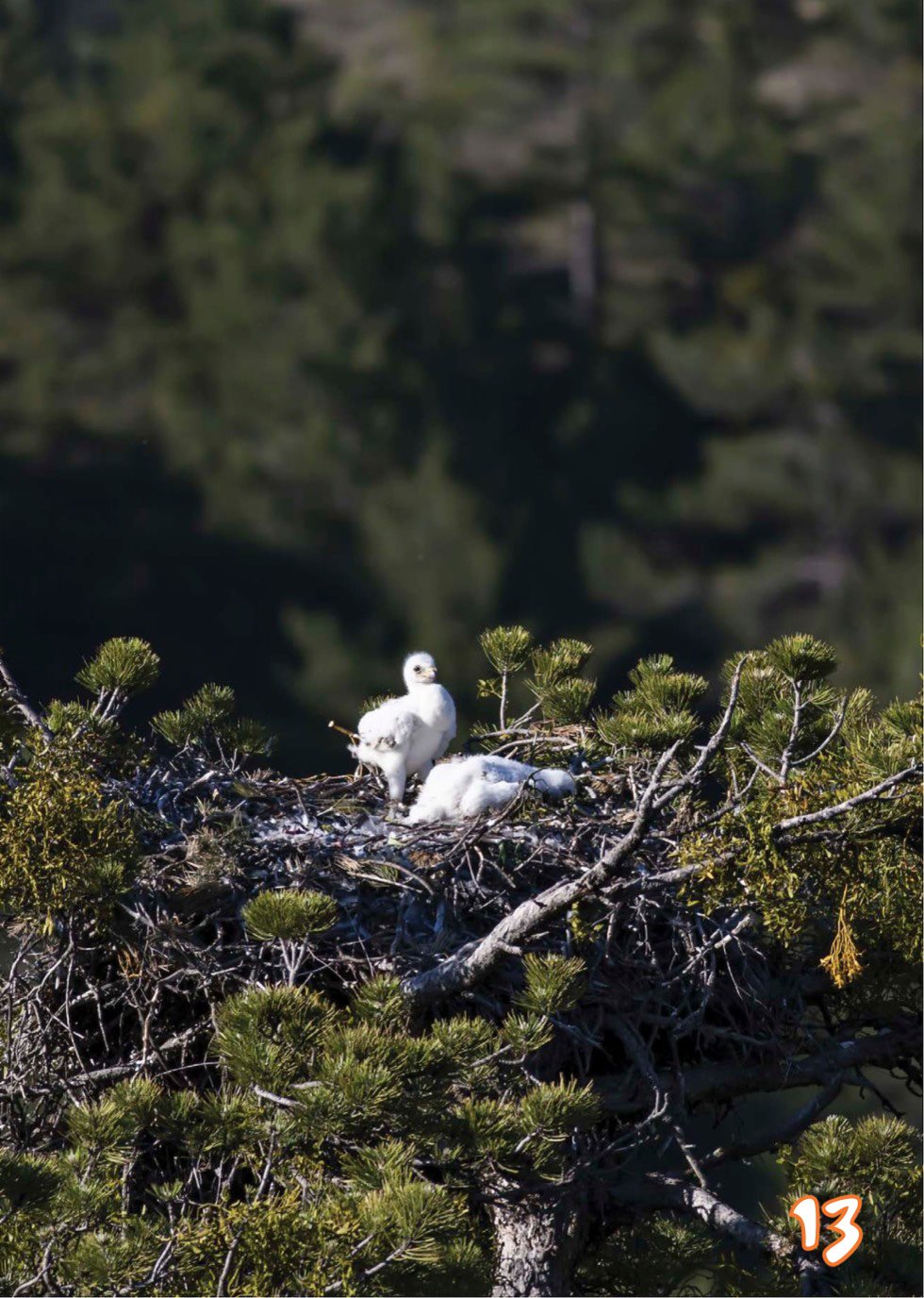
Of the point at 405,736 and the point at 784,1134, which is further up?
the point at 405,736

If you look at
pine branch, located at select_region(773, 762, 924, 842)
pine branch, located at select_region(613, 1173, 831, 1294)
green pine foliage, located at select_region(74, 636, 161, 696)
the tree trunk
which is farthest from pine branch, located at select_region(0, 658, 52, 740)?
pine branch, located at select_region(773, 762, 924, 842)

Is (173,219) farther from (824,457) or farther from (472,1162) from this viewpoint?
(472,1162)

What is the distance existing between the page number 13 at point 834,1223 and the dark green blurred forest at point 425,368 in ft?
46.5

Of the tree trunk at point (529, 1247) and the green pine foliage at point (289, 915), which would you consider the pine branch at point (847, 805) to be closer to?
the green pine foliage at point (289, 915)

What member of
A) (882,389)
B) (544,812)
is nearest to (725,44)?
(882,389)

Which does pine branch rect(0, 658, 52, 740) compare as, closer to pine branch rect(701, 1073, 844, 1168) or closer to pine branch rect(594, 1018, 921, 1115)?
pine branch rect(594, 1018, 921, 1115)

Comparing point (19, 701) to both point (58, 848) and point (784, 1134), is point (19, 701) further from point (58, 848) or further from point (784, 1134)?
point (784, 1134)

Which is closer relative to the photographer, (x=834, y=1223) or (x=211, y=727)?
(x=834, y=1223)

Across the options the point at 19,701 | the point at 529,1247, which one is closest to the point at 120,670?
the point at 19,701

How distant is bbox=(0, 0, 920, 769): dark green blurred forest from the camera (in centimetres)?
2205

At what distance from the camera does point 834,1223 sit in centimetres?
475

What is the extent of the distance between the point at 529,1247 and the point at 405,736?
1.56 meters

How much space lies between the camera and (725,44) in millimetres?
26188

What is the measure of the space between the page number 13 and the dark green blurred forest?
46.5ft
